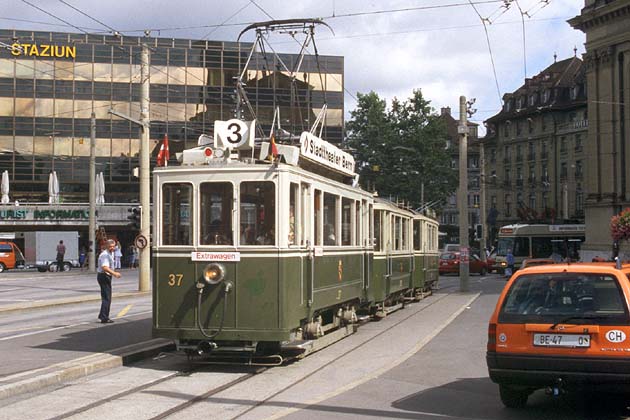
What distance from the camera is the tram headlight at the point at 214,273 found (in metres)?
11.1

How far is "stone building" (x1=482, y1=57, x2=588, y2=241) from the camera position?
7956cm

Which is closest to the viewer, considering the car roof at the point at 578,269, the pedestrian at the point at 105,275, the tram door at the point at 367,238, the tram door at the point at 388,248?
the car roof at the point at 578,269

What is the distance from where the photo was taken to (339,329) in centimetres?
1511

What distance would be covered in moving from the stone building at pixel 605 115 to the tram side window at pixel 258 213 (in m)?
44.1

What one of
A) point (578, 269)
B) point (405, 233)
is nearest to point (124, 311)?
point (405, 233)

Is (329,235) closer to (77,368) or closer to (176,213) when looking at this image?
(176,213)

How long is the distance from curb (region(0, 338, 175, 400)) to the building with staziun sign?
4560cm

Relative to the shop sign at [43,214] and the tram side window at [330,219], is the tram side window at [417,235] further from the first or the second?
the shop sign at [43,214]

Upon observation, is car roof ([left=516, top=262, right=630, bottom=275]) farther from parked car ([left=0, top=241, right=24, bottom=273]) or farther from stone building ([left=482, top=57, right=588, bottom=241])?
stone building ([left=482, top=57, right=588, bottom=241])

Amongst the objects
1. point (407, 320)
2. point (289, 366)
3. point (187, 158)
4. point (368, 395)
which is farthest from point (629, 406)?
point (407, 320)

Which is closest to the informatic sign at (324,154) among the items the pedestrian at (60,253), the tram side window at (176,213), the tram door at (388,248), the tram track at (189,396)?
the tram side window at (176,213)

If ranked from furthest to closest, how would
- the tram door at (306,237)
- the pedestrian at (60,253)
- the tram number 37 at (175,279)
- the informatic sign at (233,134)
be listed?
the pedestrian at (60,253), the tram door at (306,237), the informatic sign at (233,134), the tram number 37 at (175,279)

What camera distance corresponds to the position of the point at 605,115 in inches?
2141

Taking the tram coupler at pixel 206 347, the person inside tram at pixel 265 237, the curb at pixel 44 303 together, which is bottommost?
the curb at pixel 44 303
